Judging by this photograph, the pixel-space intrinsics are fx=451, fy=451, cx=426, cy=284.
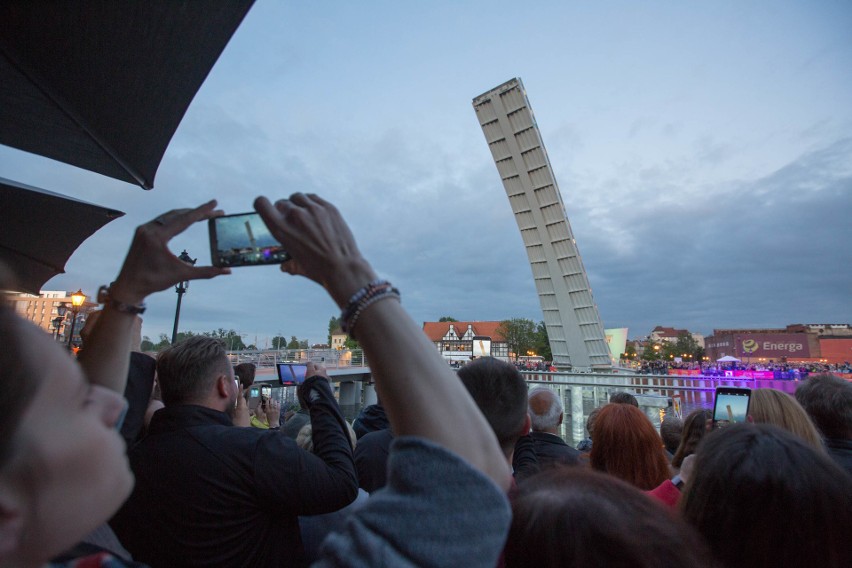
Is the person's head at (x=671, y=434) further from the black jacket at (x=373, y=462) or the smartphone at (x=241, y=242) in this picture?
the smartphone at (x=241, y=242)

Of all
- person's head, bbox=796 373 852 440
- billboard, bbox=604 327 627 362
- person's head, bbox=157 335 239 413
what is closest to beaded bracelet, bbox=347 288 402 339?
person's head, bbox=157 335 239 413

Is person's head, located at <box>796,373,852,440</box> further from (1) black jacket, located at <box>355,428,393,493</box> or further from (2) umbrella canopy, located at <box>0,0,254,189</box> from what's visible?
(2) umbrella canopy, located at <box>0,0,254,189</box>

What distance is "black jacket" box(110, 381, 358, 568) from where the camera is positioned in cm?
165

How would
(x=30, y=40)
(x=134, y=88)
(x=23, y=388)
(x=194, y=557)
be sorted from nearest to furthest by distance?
1. (x=23, y=388)
2. (x=194, y=557)
3. (x=30, y=40)
4. (x=134, y=88)

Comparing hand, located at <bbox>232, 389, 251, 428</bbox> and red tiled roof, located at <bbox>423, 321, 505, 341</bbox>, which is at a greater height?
red tiled roof, located at <bbox>423, 321, 505, 341</bbox>

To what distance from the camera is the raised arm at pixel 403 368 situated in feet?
2.24

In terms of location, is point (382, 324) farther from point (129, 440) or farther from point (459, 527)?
point (129, 440)

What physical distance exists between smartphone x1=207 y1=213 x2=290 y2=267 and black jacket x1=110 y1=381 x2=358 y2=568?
0.89 meters

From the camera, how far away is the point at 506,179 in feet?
68.8

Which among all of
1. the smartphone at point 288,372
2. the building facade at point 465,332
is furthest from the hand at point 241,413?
the building facade at point 465,332

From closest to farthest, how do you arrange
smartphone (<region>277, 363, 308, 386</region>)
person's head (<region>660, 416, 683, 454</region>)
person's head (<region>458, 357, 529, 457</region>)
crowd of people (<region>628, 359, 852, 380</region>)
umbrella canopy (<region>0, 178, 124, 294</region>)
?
person's head (<region>458, 357, 529, 457</region>), umbrella canopy (<region>0, 178, 124, 294</region>), person's head (<region>660, 416, 683, 454</region>), smartphone (<region>277, 363, 308, 386</region>), crowd of people (<region>628, 359, 852, 380</region>)

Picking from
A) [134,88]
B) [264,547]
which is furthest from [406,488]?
[134,88]

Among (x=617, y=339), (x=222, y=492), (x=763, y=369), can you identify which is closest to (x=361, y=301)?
(x=222, y=492)

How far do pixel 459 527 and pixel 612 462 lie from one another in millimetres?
2293
